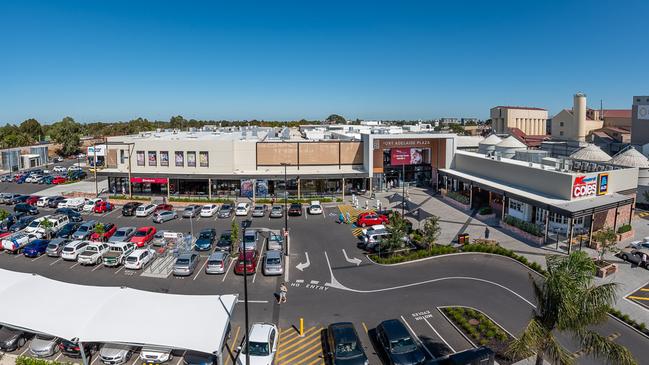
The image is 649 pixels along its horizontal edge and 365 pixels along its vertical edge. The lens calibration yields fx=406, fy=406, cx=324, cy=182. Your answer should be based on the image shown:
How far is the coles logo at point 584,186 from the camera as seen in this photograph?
33844 millimetres

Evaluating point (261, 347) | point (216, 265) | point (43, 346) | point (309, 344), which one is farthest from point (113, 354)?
point (216, 265)

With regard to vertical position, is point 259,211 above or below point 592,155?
below

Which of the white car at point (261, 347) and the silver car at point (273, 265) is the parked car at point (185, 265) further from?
the white car at point (261, 347)

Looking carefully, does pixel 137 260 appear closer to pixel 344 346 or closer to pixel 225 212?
pixel 225 212

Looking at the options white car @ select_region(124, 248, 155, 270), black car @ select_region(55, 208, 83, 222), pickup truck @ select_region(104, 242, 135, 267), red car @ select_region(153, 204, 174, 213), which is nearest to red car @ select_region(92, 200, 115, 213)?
black car @ select_region(55, 208, 83, 222)

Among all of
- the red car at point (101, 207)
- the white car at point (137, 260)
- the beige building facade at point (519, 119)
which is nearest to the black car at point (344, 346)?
the white car at point (137, 260)

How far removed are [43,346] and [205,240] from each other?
15.3 metres

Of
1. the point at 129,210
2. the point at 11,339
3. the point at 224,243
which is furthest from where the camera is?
the point at 129,210

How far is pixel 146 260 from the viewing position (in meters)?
28.8

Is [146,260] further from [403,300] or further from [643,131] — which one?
[643,131]

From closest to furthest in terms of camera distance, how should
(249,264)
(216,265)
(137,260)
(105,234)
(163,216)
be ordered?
(216,265) → (249,264) → (137,260) → (105,234) → (163,216)

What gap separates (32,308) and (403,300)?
18.1m

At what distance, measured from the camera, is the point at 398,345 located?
17188 millimetres

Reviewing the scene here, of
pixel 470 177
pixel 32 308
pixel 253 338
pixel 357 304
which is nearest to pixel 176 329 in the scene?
pixel 253 338
